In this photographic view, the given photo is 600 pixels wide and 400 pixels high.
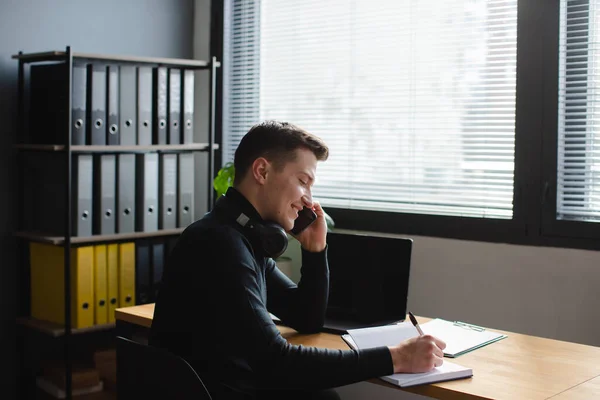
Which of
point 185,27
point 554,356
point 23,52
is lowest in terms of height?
point 554,356

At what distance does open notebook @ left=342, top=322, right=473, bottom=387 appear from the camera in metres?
1.80

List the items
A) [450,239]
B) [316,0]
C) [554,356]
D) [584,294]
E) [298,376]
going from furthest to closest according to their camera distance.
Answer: [316,0], [450,239], [584,294], [554,356], [298,376]

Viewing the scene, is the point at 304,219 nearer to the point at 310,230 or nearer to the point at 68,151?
the point at 310,230

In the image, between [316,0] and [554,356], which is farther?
[316,0]

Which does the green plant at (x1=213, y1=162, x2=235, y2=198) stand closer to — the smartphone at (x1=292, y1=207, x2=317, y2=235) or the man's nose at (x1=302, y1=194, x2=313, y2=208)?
the smartphone at (x1=292, y1=207, x2=317, y2=235)

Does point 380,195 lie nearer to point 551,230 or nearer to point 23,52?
point 551,230

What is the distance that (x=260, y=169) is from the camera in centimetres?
200

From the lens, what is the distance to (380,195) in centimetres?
339

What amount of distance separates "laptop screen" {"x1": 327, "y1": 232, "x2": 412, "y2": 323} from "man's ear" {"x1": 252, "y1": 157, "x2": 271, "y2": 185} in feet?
1.78

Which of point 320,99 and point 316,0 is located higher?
point 316,0

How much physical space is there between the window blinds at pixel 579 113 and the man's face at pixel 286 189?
1234mm

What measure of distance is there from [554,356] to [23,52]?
257 centimetres

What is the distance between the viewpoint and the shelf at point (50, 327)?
3119mm

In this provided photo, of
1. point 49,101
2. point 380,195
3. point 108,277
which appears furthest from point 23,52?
point 380,195
